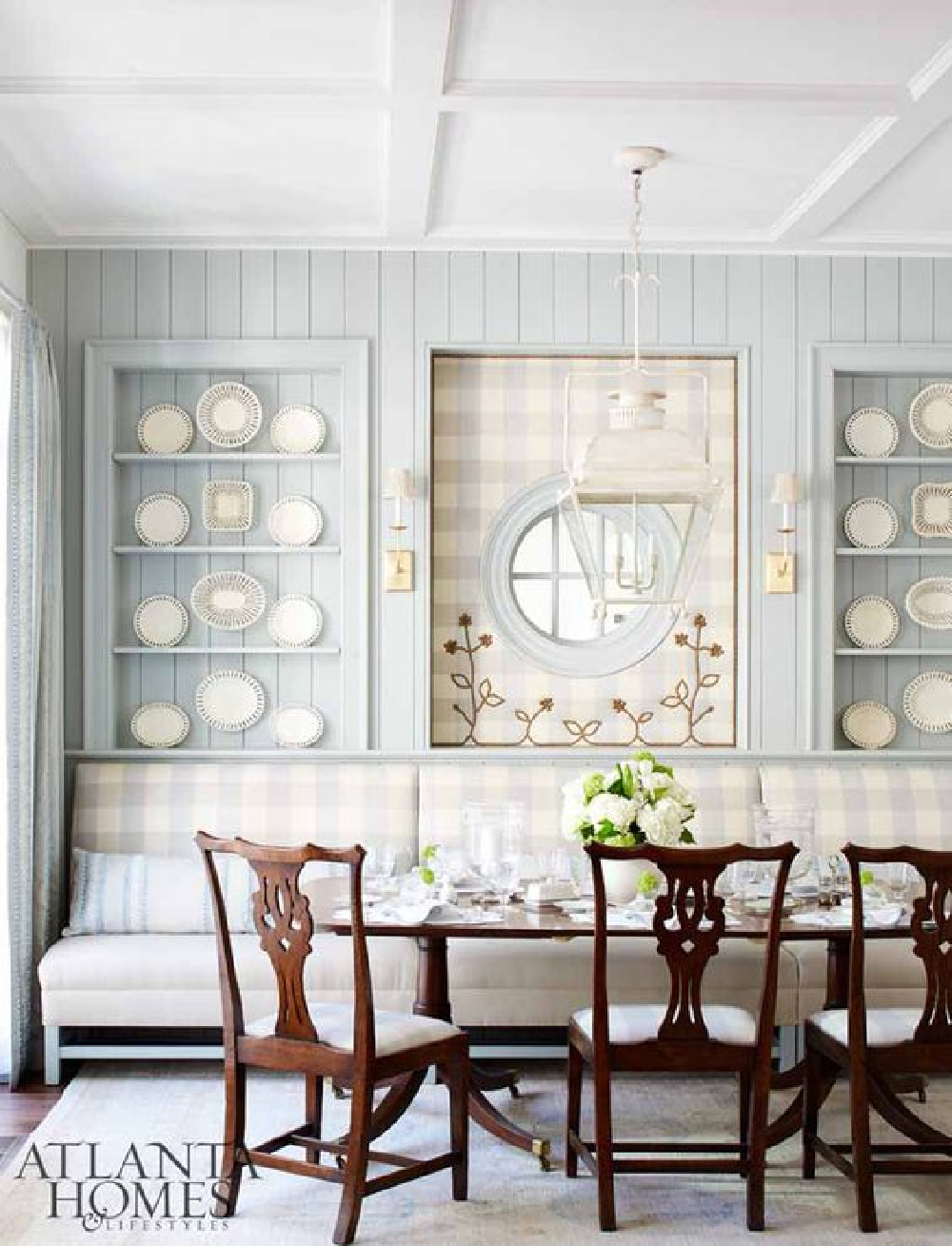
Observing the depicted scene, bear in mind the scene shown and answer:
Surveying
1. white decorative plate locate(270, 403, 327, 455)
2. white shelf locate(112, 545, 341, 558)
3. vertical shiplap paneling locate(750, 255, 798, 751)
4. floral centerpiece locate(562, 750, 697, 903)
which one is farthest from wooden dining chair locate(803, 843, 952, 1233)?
white decorative plate locate(270, 403, 327, 455)

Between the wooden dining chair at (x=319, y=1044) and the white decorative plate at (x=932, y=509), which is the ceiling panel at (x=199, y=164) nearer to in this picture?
the wooden dining chair at (x=319, y=1044)

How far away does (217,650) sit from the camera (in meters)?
5.14

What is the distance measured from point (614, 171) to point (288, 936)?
247cm

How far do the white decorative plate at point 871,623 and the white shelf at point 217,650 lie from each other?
1821 millimetres

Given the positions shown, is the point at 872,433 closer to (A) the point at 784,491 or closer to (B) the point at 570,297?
(A) the point at 784,491

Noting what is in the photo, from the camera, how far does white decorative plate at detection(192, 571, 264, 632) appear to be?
17.0ft

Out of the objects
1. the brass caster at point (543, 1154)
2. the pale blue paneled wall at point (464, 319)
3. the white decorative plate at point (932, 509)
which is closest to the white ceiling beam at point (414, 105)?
the pale blue paneled wall at point (464, 319)

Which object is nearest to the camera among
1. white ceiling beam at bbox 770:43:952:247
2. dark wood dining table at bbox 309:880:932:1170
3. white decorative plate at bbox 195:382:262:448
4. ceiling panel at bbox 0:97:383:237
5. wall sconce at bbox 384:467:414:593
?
dark wood dining table at bbox 309:880:932:1170

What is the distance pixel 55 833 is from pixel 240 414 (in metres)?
1.56

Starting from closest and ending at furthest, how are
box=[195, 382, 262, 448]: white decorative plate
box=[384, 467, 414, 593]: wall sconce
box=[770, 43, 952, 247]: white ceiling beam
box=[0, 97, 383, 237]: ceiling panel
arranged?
1. box=[770, 43, 952, 247]: white ceiling beam
2. box=[0, 97, 383, 237]: ceiling panel
3. box=[384, 467, 414, 593]: wall sconce
4. box=[195, 382, 262, 448]: white decorative plate

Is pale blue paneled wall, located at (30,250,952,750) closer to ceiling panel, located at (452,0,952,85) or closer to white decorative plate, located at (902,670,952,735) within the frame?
white decorative plate, located at (902,670,952,735)

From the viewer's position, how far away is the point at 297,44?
11.4 ft

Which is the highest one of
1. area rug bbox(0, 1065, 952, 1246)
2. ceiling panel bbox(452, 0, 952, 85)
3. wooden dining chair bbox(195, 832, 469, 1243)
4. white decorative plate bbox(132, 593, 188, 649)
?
ceiling panel bbox(452, 0, 952, 85)

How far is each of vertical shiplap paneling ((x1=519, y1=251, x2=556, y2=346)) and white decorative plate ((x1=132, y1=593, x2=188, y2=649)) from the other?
1.54 metres
